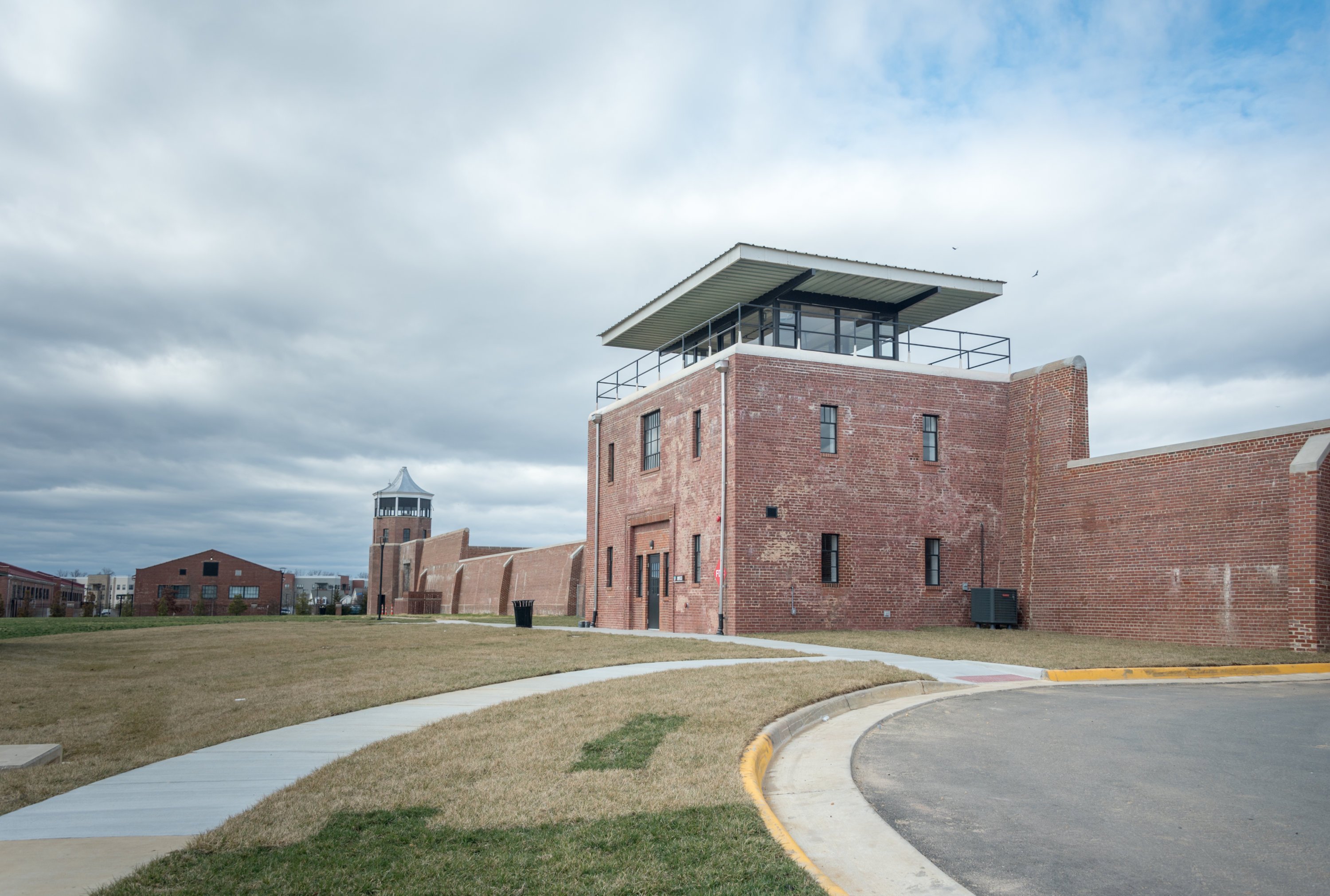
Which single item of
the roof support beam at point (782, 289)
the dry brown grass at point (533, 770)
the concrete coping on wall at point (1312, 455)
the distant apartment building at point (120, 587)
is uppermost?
the roof support beam at point (782, 289)

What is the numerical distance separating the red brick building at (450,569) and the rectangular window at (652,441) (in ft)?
49.8

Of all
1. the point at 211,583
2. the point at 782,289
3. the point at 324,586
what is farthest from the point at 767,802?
the point at 324,586

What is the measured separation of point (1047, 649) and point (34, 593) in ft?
315

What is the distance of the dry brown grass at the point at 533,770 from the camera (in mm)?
5777

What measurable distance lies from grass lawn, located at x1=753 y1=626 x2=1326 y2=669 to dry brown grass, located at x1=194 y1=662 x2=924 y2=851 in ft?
21.6

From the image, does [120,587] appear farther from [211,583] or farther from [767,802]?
[767,802]

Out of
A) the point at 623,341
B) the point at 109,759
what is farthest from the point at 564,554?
the point at 109,759

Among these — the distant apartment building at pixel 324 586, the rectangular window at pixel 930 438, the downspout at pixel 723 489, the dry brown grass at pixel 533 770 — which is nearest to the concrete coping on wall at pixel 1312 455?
the rectangular window at pixel 930 438

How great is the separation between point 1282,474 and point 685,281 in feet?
51.0

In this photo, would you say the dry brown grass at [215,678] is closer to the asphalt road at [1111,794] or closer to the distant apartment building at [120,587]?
the asphalt road at [1111,794]

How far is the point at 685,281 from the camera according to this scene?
28.4 m

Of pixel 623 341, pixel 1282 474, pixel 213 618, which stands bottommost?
pixel 213 618

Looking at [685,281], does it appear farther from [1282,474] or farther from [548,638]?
[1282,474]

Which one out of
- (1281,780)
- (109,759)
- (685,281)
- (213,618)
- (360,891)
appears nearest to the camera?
(360,891)
